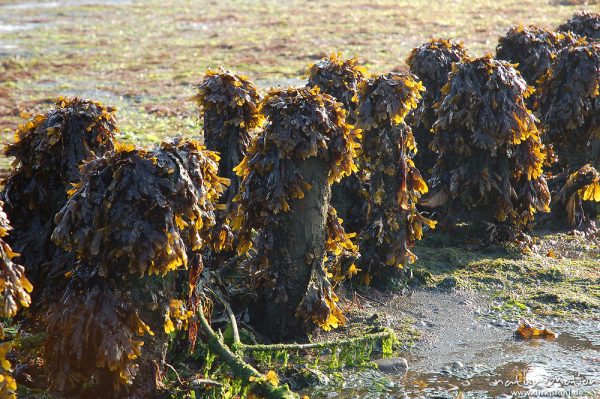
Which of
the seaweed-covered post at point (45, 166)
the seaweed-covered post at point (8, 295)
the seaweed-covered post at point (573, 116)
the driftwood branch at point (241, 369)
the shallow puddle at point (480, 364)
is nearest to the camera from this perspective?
the seaweed-covered post at point (8, 295)

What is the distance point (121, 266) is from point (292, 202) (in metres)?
1.20

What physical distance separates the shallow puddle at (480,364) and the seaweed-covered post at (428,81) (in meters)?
1.89

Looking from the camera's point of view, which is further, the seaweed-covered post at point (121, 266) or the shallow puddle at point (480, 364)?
the shallow puddle at point (480, 364)

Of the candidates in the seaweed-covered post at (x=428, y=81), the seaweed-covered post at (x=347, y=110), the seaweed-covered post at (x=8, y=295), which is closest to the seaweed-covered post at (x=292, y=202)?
the seaweed-covered post at (x=347, y=110)

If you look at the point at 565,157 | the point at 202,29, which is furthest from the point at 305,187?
the point at 202,29

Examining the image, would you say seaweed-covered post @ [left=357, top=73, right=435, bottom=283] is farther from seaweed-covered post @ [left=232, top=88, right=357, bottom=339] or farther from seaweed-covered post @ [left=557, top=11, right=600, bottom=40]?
seaweed-covered post @ [left=557, top=11, right=600, bottom=40]

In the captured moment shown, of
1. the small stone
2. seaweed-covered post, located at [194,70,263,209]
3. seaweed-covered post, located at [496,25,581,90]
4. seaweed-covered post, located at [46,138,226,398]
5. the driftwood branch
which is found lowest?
the small stone

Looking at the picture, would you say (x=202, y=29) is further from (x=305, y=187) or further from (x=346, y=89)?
(x=305, y=187)

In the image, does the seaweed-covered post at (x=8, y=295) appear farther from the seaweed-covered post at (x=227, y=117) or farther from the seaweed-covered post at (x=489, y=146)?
the seaweed-covered post at (x=489, y=146)

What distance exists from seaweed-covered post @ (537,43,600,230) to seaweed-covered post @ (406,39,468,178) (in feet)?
2.90

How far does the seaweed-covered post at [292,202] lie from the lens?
473cm

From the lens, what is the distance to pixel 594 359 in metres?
4.82

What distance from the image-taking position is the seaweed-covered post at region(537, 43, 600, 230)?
7.05 metres

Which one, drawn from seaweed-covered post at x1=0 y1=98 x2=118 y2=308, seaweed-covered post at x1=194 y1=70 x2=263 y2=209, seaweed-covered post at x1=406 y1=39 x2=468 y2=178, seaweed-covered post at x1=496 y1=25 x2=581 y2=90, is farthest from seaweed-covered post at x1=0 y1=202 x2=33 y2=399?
seaweed-covered post at x1=496 y1=25 x2=581 y2=90
